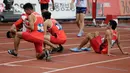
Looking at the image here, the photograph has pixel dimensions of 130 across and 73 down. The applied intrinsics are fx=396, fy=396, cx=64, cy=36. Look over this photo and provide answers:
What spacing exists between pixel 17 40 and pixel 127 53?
3.07 meters

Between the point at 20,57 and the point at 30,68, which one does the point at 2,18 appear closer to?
the point at 20,57

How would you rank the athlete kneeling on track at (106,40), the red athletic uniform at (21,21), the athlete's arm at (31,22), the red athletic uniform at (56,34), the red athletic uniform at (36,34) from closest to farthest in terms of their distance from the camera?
1. the athlete's arm at (31,22)
2. the red athletic uniform at (36,34)
3. the red athletic uniform at (21,21)
4. the red athletic uniform at (56,34)
5. the athlete kneeling on track at (106,40)

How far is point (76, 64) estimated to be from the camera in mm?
8367

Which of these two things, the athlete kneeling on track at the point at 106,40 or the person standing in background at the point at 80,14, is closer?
→ the athlete kneeling on track at the point at 106,40

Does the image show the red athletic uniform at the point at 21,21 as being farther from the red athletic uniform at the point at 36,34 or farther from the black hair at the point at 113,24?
the black hair at the point at 113,24

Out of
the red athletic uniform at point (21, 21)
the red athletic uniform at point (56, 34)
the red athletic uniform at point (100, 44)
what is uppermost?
the red athletic uniform at point (21, 21)

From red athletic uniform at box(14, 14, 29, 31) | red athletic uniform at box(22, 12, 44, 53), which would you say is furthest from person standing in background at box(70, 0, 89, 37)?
red athletic uniform at box(22, 12, 44, 53)

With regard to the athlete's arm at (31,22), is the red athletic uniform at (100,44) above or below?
below

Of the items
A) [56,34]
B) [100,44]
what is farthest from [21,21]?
[100,44]

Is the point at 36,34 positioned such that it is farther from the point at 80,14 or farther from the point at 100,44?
the point at 80,14

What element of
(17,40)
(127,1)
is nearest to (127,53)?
(17,40)

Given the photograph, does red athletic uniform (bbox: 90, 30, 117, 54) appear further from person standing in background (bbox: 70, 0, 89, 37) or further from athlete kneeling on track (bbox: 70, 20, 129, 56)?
person standing in background (bbox: 70, 0, 89, 37)

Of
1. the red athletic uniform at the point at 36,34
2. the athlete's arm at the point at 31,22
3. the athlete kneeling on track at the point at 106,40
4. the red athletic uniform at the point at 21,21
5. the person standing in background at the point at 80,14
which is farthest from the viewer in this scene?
the person standing in background at the point at 80,14

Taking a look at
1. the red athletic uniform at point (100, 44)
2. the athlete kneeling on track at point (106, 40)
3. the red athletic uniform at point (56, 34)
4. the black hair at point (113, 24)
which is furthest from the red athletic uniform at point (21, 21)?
the black hair at point (113, 24)
